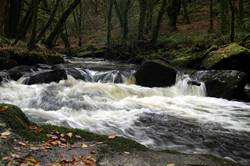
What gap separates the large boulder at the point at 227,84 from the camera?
13.8 metres

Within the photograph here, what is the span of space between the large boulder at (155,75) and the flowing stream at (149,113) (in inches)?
14.0

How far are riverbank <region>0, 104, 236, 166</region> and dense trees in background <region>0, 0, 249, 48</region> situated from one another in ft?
14.7

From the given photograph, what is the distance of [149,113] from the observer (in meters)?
11.1

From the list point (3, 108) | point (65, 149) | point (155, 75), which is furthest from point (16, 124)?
point (155, 75)

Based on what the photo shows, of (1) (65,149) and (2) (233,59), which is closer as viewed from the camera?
(1) (65,149)

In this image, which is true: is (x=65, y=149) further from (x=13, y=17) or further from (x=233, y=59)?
(x=13, y=17)

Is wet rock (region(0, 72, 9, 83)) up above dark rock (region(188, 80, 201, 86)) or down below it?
above

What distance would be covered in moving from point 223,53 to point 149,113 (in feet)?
23.6

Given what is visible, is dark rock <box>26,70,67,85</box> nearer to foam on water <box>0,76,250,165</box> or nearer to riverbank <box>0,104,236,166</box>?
foam on water <box>0,76,250,165</box>

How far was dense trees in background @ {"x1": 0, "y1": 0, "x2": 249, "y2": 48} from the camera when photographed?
2214 centimetres

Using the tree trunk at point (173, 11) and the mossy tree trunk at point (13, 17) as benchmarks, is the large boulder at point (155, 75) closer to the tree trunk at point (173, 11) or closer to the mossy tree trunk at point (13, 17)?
the mossy tree trunk at point (13, 17)

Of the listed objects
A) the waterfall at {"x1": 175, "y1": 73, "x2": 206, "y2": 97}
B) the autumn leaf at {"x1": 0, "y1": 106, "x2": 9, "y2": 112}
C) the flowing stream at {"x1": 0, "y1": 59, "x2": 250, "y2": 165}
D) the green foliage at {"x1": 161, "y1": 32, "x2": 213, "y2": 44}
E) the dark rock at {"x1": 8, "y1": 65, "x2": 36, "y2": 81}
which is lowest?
the flowing stream at {"x1": 0, "y1": 59, "x2": 250, "y2": 165}

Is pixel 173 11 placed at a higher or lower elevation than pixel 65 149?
higher

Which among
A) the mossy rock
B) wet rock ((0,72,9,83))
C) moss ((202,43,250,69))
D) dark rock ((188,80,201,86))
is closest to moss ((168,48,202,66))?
moss ((202,43,250,69))
